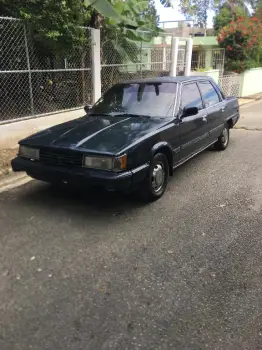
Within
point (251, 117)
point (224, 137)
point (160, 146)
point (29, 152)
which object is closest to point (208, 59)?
point (251, 117)

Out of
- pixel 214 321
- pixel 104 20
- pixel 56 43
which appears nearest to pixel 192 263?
pixel 214 321

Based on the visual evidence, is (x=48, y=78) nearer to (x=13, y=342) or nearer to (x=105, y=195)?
(x=105, y=195)

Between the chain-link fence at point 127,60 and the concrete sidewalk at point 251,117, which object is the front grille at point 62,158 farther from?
the concrete sidewalk at point 251,117

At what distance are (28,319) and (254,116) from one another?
11065 millimetres

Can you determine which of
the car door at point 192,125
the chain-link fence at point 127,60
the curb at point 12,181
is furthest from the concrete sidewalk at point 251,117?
the curb at point 12,181

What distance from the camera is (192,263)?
3357 mm

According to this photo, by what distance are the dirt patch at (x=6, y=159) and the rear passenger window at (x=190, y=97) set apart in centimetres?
315

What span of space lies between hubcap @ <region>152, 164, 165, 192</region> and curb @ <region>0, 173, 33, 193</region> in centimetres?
222

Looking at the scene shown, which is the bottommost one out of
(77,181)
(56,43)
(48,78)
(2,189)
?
(2,189)

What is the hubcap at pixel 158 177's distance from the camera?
4.64 meters

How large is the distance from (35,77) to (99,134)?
4315mm

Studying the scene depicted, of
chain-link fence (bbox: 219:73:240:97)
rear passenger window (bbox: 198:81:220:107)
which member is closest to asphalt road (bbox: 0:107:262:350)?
rear passenger window (bbox: 198:81:220:107)

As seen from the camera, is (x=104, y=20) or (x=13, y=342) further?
(x=104, y=20)

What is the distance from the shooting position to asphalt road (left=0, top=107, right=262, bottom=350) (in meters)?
2.49
